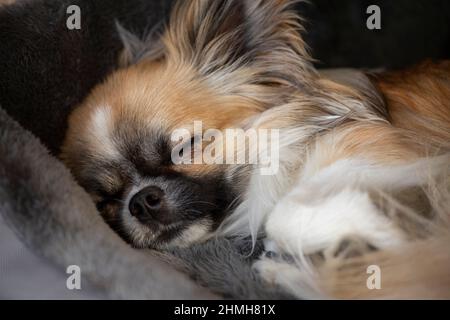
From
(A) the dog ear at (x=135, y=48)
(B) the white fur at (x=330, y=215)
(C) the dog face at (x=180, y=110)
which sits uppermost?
(A) the dog ear at (x=135, y=48)

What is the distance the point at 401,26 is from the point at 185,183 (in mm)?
1438

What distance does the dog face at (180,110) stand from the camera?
5.21 feet

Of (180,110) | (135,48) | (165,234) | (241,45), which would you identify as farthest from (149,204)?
(135,48)

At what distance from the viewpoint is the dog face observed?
1.59m

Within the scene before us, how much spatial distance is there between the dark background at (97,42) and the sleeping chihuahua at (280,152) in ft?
0.35

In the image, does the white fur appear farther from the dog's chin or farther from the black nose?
the black nose

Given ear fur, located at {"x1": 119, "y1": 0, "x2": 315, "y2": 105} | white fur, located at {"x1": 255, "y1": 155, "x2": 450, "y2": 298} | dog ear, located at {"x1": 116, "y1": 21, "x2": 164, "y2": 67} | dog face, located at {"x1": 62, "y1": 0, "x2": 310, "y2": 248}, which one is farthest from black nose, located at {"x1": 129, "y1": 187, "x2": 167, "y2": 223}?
dog ear, located at {"x1": 116, "y1": 21, "x2": 164, "y2": 67}

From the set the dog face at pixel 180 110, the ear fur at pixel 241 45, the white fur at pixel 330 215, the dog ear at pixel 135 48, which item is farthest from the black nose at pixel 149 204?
the dog ear at pixel 135 48

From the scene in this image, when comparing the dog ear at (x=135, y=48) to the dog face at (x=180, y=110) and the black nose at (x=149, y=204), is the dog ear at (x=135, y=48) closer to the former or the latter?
the dog face at (x=180, y=110)

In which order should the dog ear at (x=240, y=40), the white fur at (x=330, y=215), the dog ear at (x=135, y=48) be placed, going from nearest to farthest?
the white fur at (x=330, y=215)
the dog ear at (x=240, y=40)
the dog ear at (x=135, y=48)

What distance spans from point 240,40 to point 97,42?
20.7 inches

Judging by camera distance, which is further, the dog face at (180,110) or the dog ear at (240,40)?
the dog ear at (240,40)

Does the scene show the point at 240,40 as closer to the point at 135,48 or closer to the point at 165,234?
the point at 135,48
